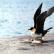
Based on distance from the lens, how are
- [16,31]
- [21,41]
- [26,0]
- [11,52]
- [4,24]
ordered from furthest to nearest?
[26,0] → [4,24] → [16,31] → [21,41] → [11,52]

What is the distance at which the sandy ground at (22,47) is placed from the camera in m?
10.5

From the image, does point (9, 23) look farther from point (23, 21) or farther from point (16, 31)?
point (16, 31)

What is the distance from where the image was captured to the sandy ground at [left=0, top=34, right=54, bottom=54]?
10516mm

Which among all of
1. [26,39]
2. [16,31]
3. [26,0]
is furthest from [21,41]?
[26,0]

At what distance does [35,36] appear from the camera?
38.4 ft

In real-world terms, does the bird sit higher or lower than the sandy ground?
higher

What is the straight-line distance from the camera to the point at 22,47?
11.2 metres

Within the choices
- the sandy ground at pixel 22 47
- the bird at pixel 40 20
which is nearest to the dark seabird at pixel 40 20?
the bird at pixel 40 20

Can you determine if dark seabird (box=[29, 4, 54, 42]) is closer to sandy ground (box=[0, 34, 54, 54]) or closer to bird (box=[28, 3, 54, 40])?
bird (box=[28, 3, 54, 40])

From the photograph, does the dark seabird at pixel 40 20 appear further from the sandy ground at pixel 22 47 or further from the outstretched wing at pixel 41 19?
the sandy ground at pixel 22 47

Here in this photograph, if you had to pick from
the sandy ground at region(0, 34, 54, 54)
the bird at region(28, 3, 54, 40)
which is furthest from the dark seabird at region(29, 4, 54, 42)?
the sandy ground at region(0, 34, 54, 54)

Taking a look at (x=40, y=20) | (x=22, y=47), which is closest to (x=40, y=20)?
(x=40, y=20)

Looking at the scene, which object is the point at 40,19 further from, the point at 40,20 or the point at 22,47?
the point at 22,47

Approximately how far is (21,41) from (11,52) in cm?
179
